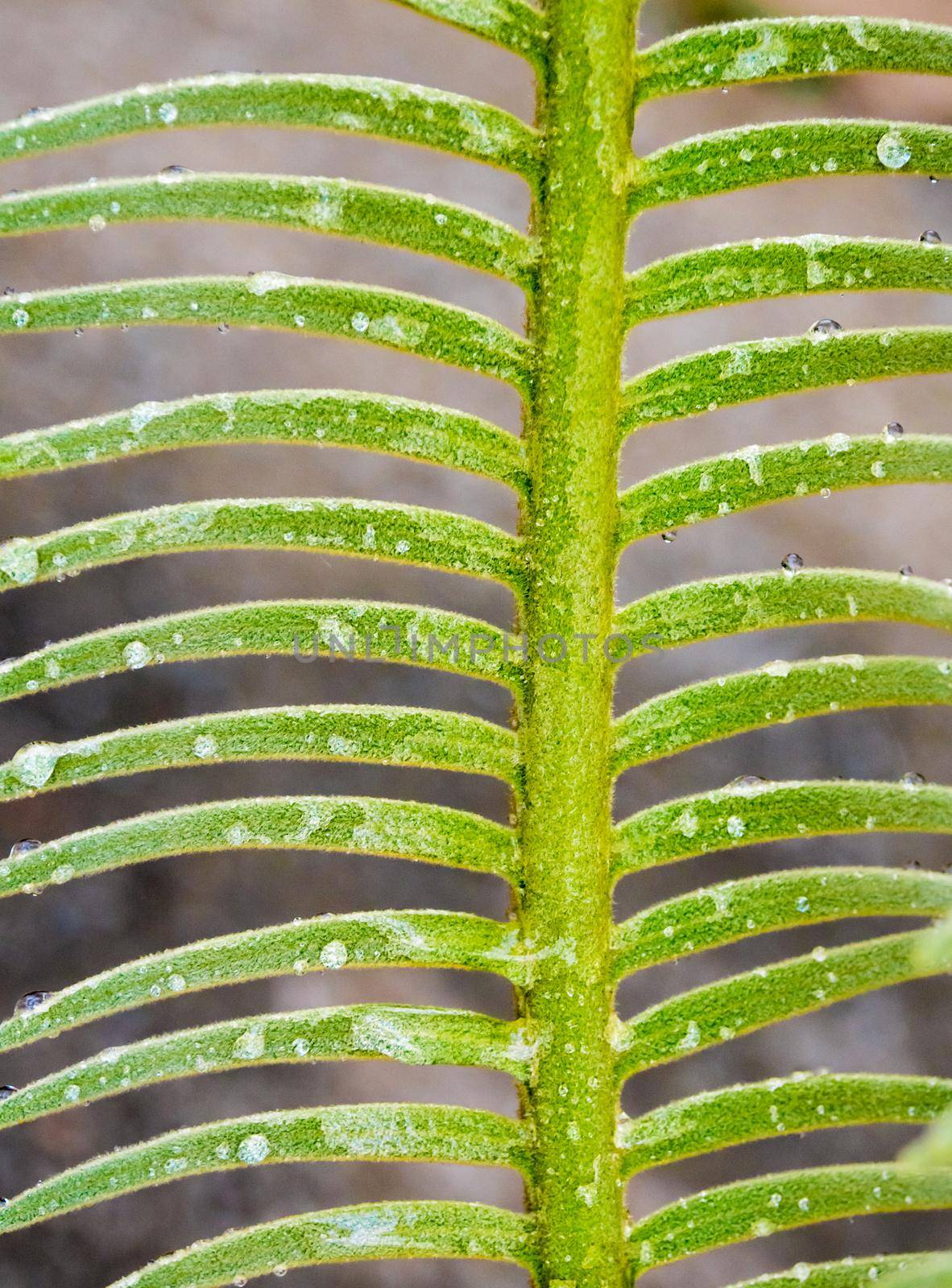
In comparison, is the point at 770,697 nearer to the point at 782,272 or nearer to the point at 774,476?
the point at 774,476

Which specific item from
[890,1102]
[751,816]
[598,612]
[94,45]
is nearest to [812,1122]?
[890,1102]

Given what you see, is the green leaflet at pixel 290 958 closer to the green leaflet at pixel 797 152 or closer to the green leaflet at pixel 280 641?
the green leaflet at pixel 280 641

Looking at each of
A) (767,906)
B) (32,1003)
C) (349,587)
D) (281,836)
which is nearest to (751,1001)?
(767,906)

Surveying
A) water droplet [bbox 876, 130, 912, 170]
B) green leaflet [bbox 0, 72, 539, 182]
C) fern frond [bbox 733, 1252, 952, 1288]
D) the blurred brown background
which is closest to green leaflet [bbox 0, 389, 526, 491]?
green leaflet [bbox 0, 72, 539, 182]

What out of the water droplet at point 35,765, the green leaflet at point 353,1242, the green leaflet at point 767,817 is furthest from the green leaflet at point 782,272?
the green leaflet at point 353,1242

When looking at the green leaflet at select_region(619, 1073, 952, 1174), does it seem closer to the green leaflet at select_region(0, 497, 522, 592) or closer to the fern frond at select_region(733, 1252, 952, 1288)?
the fern frond at select_region(733, 1252, 952, 1288)
